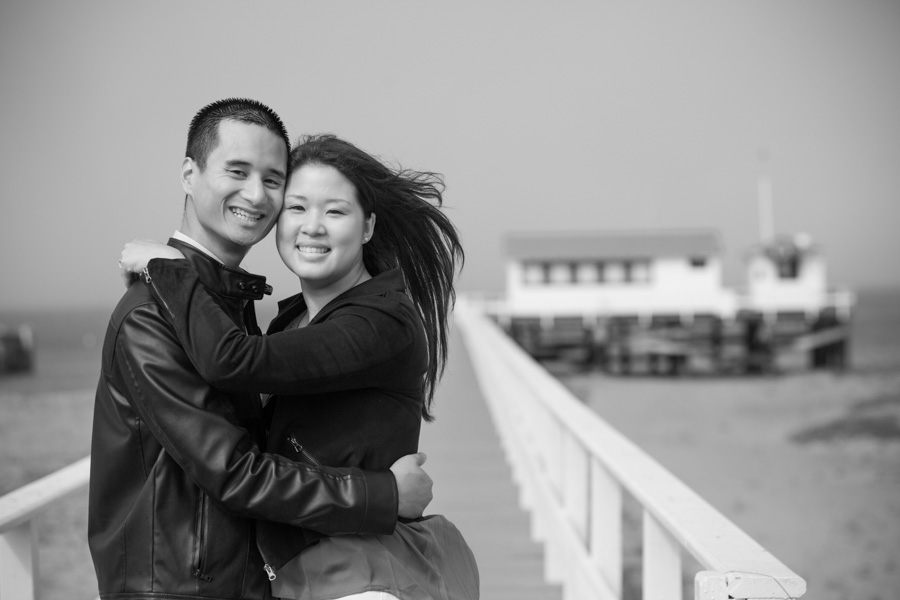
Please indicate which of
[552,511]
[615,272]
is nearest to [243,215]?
[552,511]

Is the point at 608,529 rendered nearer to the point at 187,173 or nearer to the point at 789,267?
the point at 187,173

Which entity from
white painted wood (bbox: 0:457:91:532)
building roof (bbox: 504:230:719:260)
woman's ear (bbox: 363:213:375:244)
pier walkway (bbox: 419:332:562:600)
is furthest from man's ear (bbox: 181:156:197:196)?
building roof (bbox: 504:230:719:260)

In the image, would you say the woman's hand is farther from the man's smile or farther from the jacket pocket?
the jacket pocket

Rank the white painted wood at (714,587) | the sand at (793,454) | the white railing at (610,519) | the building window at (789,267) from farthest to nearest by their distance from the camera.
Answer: the building window at (789,267), the sand at (793,454), the white railing at (610,519), the white painted wood at (714,587)

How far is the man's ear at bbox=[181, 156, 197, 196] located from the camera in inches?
86.7

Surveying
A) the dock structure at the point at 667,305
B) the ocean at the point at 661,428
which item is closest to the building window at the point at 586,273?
the dock structure at the point at 667,305

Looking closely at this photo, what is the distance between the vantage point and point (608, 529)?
10.5 ft

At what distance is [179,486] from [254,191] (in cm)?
68

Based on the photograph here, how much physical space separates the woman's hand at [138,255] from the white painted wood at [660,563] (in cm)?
138

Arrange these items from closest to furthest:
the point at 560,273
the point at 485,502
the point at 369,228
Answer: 1. the point at 369,228
2. the point at 485,502
3. the point at 560,273

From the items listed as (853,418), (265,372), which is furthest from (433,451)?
(853,418)

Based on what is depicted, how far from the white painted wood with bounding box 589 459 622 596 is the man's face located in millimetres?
1639

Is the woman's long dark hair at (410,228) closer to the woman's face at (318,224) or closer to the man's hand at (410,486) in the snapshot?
the woman's face at (318,224)

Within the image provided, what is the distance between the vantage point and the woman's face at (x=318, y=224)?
221 cm
